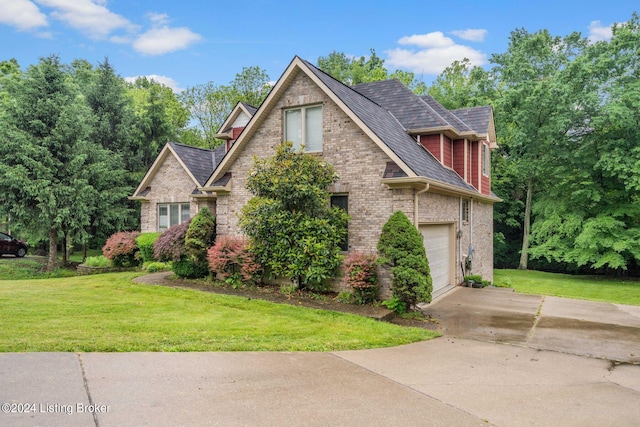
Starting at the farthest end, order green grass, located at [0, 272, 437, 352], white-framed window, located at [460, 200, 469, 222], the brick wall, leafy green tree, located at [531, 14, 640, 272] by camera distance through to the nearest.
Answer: leafy green tree, located at [531, 14, 640, 272]
the brick wall
white-framed window, located at [460, 200, 469, 222]
green grass, located at [0, 272, 437, 352]

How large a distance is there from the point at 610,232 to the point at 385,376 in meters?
20.4

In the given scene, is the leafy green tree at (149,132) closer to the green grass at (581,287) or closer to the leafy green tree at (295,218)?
the leafy green tree at (295,218)

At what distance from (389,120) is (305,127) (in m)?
3.15

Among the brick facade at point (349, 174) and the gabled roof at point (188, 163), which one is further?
the gabled roof at point (188, 163)

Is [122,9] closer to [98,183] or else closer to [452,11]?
[98,183]

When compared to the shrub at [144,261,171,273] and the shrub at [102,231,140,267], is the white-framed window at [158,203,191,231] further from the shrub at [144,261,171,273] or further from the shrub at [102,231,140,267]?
the shrub at [144,261,171,273]

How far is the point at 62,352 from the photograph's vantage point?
19.5 ft

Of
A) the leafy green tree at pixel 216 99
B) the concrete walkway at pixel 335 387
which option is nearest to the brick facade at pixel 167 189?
the concrete walkway at pixel 335 387

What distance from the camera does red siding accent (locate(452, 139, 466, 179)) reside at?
14.7 meters

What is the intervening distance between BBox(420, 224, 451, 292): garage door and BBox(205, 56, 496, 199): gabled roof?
4.78 feet

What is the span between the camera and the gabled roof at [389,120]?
10.9m

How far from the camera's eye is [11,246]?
25.0 meters

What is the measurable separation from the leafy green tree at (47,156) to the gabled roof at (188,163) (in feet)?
7.99

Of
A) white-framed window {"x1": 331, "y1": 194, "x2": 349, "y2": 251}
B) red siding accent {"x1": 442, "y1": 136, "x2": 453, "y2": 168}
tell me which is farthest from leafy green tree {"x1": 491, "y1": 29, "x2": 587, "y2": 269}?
white-framed window {"x1": 331, "y1": 194, "x2": 349, "y2": 251}
